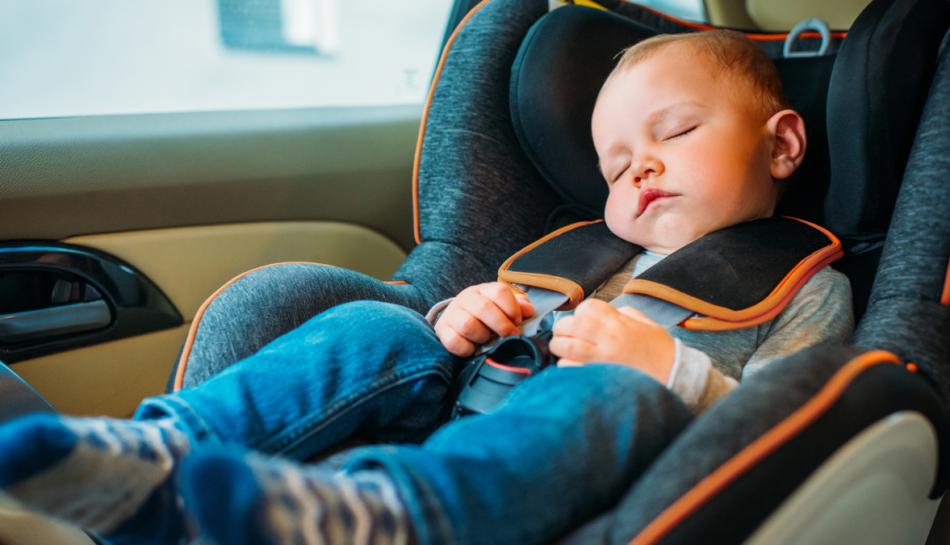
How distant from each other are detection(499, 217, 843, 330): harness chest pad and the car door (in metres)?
0.64

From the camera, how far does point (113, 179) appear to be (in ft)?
3.60

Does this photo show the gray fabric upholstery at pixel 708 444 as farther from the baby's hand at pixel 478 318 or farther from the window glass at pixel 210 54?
the window glass at pixel 210 54

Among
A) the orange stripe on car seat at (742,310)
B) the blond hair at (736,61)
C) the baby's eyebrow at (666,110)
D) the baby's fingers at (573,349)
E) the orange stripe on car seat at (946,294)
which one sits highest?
the blond hair at (736,61)

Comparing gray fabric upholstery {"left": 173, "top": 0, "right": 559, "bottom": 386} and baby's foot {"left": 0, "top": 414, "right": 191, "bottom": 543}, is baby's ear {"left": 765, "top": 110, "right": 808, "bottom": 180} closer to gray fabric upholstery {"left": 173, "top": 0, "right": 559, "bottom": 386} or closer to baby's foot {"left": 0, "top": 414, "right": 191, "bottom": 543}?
gray fabric upholstery {"left": 173, "top": 0, "right": 559, "bottom": 386}

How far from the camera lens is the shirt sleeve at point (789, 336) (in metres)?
0.61

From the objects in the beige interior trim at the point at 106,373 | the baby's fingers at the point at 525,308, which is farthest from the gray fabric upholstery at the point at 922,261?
the beige interior trim at the point at 106,373

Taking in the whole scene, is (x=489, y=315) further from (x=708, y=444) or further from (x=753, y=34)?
(x=753, y=34)

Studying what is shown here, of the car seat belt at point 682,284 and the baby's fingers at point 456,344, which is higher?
the car seat belt at point 682,284

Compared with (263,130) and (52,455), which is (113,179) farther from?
(52,455)

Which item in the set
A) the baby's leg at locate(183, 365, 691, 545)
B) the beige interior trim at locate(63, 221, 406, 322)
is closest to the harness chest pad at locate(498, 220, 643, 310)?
the baby's leg at locate(183, 365, 691, 545)

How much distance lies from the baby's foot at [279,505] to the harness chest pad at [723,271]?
0.47 m

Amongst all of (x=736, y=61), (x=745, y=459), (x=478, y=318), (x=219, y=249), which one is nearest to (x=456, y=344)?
(x=478, y=318)

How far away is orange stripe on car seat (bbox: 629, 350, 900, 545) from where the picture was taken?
42 centimetres

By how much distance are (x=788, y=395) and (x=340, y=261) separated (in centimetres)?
113
